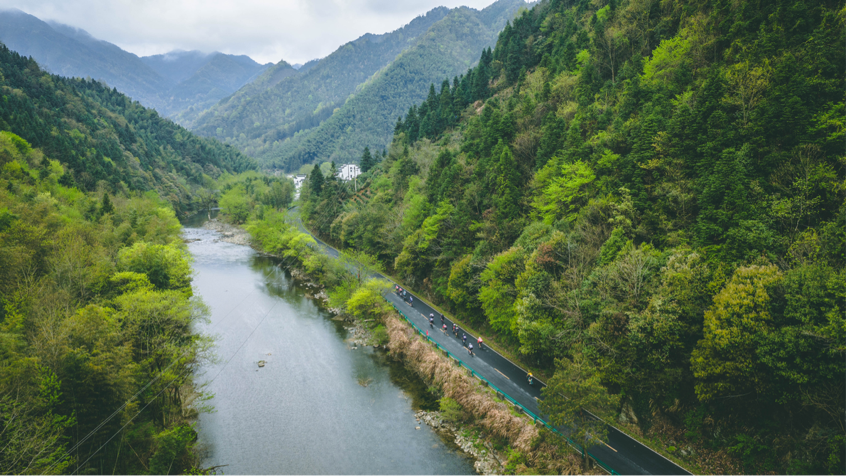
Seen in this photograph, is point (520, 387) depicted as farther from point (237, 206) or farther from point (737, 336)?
point (237, 206)

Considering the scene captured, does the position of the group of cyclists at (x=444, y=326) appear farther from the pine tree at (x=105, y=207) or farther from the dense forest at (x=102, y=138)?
the dense forest at (x=102, y=138)

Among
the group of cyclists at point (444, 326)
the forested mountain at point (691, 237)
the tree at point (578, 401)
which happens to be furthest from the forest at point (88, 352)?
the forested mountain at point (691, 237)

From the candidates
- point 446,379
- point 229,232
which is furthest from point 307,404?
point 229,232

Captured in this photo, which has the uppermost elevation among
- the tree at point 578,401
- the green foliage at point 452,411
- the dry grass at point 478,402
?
the tree at point 578,401

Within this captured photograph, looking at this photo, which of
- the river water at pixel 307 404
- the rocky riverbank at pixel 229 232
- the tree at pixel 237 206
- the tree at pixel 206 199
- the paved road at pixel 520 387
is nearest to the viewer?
the paved road at pixel 520 387

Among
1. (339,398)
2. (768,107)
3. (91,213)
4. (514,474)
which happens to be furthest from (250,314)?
(768,107)

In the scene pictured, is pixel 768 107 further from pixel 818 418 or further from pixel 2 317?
pixel 2 317

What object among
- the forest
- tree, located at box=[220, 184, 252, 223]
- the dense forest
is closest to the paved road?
the forest
